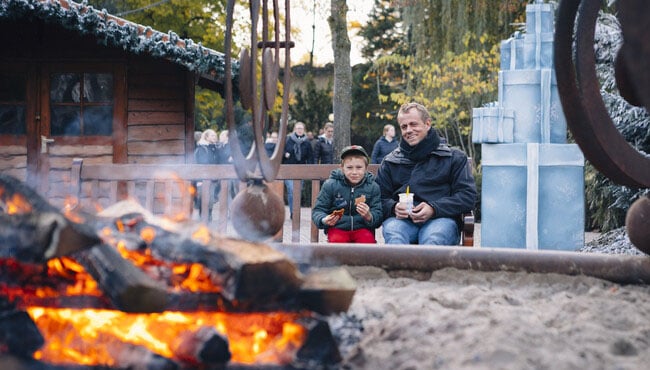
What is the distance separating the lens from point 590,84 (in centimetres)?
296

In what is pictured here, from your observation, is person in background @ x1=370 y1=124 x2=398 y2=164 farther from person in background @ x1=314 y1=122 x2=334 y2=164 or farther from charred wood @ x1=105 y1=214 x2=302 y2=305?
charred wood @ x1=105 y1=214 x2=302 y2=305

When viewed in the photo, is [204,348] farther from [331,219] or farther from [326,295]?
[331,219]

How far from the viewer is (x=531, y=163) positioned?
291 inches

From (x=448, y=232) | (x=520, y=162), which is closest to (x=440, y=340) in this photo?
(x=448, y=232)

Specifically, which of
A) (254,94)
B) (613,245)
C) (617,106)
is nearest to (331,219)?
(254,94)

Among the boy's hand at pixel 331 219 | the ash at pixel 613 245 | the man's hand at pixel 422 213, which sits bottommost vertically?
the ash at pixel 613 245

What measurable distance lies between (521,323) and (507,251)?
104cm

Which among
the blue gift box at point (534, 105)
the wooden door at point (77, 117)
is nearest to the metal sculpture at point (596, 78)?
the blue gift box at point (534, 105)

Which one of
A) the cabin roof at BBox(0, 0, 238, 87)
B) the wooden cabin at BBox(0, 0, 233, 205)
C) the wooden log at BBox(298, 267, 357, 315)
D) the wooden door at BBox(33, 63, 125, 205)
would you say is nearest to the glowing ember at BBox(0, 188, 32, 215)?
the wooden log at BBox(298, 267, 357, 315)

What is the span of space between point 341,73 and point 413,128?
311 inches

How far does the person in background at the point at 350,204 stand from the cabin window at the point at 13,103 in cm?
683

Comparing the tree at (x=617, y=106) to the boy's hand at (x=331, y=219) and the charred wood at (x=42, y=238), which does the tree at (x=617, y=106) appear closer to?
the boy's hand at (x=331, y=219)

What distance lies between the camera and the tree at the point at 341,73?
42.4 feet

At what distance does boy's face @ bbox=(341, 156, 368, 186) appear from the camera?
5336 mm
